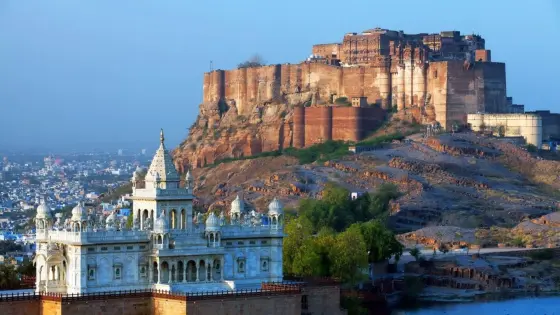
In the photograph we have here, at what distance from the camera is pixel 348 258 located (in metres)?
89.2

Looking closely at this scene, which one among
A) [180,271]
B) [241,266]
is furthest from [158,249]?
[241,266]

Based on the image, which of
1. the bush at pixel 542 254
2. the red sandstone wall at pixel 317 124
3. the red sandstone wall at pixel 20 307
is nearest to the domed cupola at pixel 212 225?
the red sandstone wall at pixel 20 307

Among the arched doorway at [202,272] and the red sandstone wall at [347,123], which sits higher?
the red sandstone wall at [347,123]

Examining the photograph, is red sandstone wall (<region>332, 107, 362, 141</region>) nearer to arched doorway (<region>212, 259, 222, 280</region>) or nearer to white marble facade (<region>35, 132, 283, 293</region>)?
white marble facade (<region>35, 132, 283, 293</region>)

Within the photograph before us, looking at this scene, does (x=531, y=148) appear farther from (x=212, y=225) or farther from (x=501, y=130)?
(x=212, y=225)

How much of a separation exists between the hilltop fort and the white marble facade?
67120mm

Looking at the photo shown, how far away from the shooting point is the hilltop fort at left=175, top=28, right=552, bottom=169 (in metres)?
143

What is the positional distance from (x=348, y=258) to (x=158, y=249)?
18.7 meters

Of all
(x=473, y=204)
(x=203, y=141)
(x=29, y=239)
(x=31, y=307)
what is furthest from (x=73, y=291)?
(x=203, y=141)

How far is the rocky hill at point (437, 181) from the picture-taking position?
126000mm

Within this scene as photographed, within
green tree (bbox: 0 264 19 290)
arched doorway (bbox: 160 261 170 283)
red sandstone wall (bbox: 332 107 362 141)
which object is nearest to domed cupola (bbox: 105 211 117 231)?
arched doorway (bbox: 160 261 170 283)

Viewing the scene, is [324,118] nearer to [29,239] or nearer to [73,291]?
[29,239]

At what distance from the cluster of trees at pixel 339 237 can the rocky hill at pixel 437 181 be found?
196 cm

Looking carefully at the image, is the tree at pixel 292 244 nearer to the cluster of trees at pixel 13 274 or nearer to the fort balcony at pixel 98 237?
the cluster of trees at pixel 13 274
